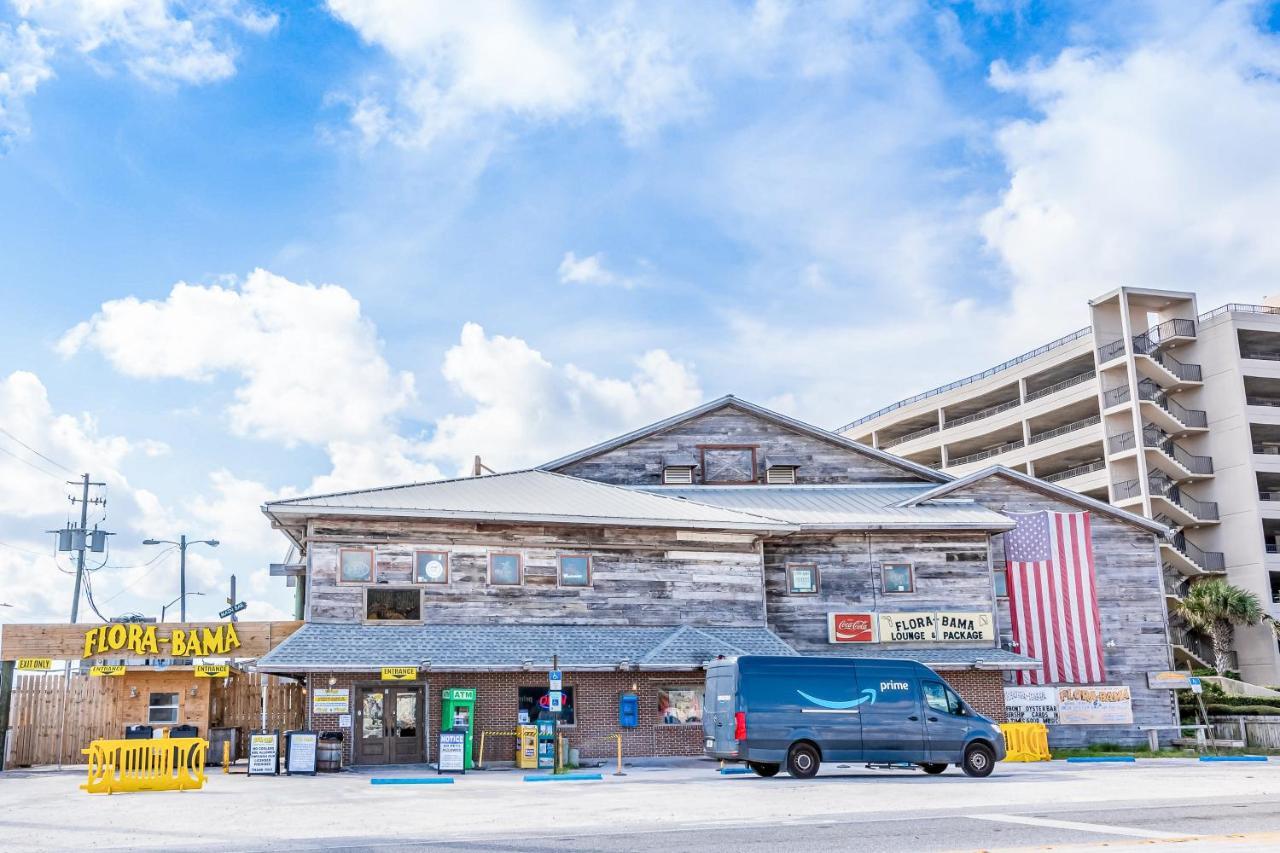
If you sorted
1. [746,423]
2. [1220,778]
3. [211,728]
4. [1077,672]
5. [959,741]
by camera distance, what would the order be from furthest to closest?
[746,423]
[1077,672]
[211,728]
[959,741]
[1220,778]

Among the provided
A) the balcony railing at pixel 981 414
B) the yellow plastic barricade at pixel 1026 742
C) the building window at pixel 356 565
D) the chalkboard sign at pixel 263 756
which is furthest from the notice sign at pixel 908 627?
the balcony railing at pixel 981 414

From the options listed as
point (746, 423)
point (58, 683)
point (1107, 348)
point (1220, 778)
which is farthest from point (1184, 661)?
point (58, 683)

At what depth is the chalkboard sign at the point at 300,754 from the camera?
82.4 feet

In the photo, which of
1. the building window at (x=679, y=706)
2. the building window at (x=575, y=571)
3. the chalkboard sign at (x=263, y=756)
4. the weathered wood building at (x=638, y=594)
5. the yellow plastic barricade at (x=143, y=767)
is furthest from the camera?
the building window at (x=575, y=571)

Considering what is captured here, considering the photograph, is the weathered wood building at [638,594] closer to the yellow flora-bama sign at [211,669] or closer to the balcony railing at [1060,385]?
the yellow flora-bama sign at [211,669]

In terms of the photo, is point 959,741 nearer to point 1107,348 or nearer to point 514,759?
point 514,759

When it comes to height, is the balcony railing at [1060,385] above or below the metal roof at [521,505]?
above

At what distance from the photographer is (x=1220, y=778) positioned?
847 inches

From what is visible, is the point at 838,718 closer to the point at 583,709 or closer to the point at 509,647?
the point at 583,709

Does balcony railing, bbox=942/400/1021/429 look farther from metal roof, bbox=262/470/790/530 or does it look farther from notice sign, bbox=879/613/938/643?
metal roof, bbox=262/470/790/530

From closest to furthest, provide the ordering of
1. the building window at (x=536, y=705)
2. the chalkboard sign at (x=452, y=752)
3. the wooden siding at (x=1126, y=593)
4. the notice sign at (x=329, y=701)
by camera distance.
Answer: the chalkboard sign at (x=452, y=752) < the notice sign at (x=329, y=701) < the building window at (x=536, y=705) < the wooden siding at (x=1126, y=593)

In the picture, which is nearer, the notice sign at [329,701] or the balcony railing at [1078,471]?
the notice sign at [329,701]

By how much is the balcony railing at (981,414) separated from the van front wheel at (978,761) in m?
51.8

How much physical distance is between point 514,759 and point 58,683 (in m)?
12.4
